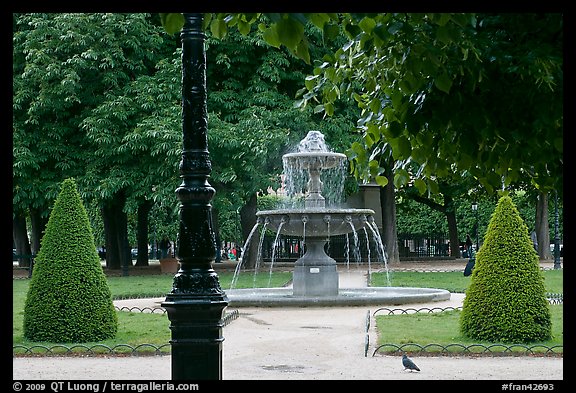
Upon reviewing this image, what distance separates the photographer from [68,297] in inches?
521

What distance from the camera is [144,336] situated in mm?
13742

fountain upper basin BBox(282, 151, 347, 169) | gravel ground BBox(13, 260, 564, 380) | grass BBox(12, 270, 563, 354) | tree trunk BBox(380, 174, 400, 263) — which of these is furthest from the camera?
tree trunk BBox(380, 174, 400, 263)

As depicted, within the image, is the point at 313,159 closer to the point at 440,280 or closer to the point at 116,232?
the point at 440,280

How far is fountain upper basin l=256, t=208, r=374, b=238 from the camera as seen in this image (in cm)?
2036

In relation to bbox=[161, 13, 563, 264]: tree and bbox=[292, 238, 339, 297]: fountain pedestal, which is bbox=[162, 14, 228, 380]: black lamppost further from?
bbox=[292, 238, 339, 297]: fountain pedestal

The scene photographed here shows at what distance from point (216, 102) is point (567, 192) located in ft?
92.5

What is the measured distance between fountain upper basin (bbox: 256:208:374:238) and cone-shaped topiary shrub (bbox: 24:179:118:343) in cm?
733

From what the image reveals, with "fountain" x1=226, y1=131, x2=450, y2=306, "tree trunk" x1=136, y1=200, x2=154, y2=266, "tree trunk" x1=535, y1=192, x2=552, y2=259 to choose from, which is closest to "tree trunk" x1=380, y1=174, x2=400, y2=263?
"tree trunk" x1=535, y1=192, x2=552, y2=259

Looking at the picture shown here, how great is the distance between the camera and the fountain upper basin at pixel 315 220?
20.4 metres

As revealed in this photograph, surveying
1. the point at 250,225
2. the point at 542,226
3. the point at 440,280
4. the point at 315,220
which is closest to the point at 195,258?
the point at 315,220

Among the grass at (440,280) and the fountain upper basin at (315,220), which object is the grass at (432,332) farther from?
the fountain upper basin at (315,220)

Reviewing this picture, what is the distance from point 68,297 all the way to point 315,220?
8256 mm

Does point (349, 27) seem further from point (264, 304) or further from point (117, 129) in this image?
point (117, 129)

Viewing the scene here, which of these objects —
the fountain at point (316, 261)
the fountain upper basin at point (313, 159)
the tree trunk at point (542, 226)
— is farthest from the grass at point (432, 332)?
the tree trunk at point (542, 226)
